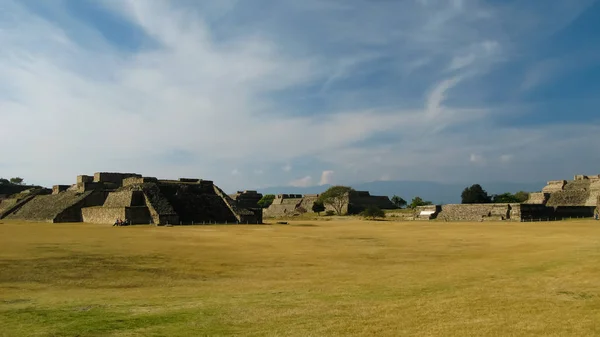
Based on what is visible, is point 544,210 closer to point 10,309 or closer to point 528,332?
point 528,332

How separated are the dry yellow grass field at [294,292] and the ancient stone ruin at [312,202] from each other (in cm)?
6564

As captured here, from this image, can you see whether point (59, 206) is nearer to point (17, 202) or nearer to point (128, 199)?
point (128, 199)

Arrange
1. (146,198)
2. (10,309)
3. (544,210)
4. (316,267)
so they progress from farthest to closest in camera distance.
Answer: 1. (544,210)
2. (146,198)
3. (316,267)
4. (10,309)

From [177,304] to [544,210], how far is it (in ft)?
181

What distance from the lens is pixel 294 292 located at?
37.4 ft

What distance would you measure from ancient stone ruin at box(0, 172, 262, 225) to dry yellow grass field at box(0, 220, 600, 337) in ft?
71.9

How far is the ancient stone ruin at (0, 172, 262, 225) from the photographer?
4256 centimetres

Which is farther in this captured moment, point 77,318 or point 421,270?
point 421,270

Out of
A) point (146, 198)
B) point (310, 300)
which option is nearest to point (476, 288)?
point (310, 300)

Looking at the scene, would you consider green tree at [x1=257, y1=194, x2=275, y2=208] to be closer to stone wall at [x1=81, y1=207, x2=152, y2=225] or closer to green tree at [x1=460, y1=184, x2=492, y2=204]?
green tree at [x1=460, y1=184, x2=492, y2=204]

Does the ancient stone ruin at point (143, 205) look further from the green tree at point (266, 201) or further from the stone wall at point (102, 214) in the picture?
the green tree at point (266, 201)

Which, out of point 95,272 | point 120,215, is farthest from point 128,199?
point 95,272

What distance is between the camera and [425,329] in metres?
7.89

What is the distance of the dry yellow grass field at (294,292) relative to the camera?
26.3 feet
